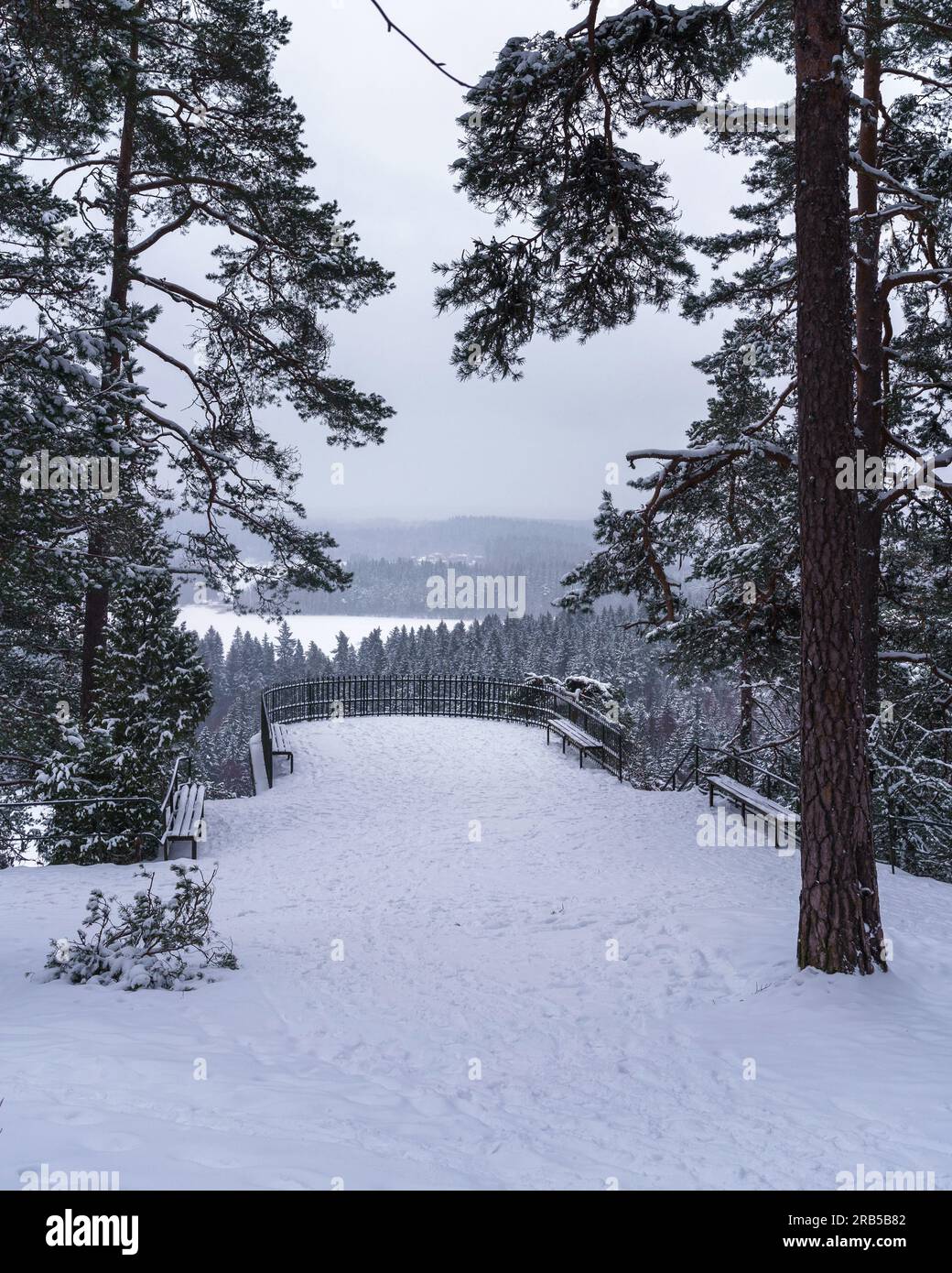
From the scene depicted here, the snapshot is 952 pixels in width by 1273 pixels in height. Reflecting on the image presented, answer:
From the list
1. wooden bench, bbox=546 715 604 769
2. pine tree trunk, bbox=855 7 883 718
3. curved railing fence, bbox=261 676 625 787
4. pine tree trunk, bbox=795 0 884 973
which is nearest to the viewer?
pine tree trunk, bbox=795 0 884 973

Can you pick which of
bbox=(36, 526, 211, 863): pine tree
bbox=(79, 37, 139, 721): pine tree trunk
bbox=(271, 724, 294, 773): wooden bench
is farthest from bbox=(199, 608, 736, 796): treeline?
bbox=(36, 526, 211, 863): pine tree

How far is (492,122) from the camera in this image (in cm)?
714

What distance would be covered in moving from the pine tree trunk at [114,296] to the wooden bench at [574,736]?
994 centimetres

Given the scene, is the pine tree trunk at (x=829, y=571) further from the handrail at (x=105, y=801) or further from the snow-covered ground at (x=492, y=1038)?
the handrail at (x=105, y=801)

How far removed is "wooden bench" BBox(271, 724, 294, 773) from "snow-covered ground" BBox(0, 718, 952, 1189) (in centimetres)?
612

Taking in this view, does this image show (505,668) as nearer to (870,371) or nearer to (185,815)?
(185,815)

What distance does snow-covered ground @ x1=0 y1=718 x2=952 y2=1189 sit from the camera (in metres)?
3.40

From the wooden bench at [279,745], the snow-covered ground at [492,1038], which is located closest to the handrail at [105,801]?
the snow-covered ground at [492,1038]

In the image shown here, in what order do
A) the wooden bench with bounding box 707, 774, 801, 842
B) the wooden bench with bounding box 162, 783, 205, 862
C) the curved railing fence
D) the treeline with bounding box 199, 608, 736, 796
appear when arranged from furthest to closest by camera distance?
the treeline with bounding box 199, 608, 736, 796, the curved railing fence, the wooden bench with bounding box 707, 774, 801, 842, the wooden bench with bounding box 162, 783, 205, 862

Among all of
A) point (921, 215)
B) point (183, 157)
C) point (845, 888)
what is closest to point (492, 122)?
point (183, 157)

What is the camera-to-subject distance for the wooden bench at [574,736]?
16734mm

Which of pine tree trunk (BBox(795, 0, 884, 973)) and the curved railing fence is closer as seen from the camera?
pine tree trunk (BBox(795, 0, 884, 973))

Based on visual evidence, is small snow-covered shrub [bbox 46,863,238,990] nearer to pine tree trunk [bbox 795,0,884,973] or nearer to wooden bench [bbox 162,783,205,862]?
wooden bench [bbox 162,783,205,862]
